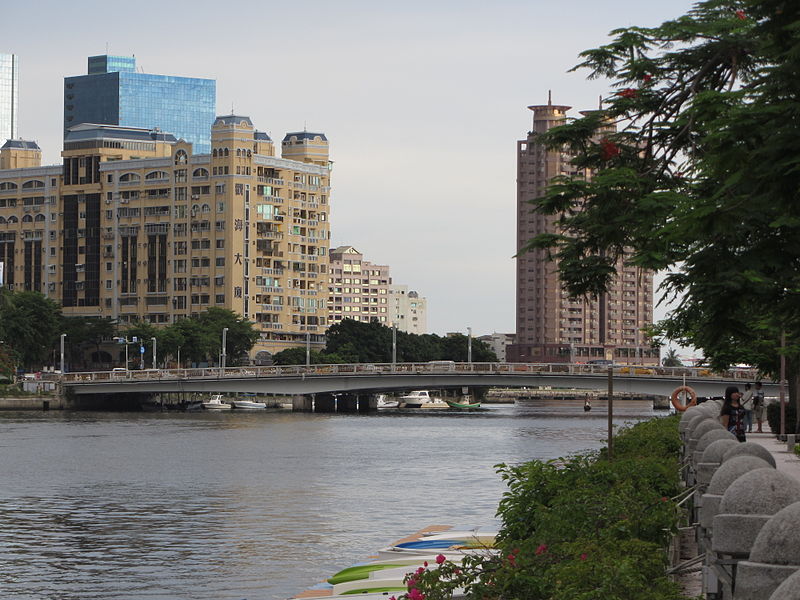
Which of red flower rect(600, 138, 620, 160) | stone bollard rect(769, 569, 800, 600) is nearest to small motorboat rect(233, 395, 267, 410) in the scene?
red flower rect(600, 138, 620, 160)

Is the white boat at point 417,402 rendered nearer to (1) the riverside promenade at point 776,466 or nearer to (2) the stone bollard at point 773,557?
(1) the riverside promenade at point 776,466

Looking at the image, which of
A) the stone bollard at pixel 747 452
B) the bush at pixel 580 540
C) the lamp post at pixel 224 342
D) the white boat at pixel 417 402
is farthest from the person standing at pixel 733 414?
the white boat at pixel 417 402

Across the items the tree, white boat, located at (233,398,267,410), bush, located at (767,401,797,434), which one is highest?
the tree

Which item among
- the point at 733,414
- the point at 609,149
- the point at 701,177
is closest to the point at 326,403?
the point at 733,414

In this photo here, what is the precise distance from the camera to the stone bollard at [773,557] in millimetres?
10805

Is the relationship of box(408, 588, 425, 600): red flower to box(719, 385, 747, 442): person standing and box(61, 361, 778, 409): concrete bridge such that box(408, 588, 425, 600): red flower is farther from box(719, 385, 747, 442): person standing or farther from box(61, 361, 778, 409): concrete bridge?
box(61, 361, 778, 409): concrete bridge

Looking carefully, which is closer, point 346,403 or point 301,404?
point 301,404

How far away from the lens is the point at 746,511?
12961 mm

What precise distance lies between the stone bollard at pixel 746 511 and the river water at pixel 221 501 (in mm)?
14557

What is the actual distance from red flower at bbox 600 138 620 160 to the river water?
1007cm

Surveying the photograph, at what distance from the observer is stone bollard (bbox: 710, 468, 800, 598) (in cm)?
1284

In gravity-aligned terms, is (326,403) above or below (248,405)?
above

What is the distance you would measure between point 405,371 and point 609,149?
101 m

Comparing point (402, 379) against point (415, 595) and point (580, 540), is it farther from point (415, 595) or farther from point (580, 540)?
point (415, 595)
